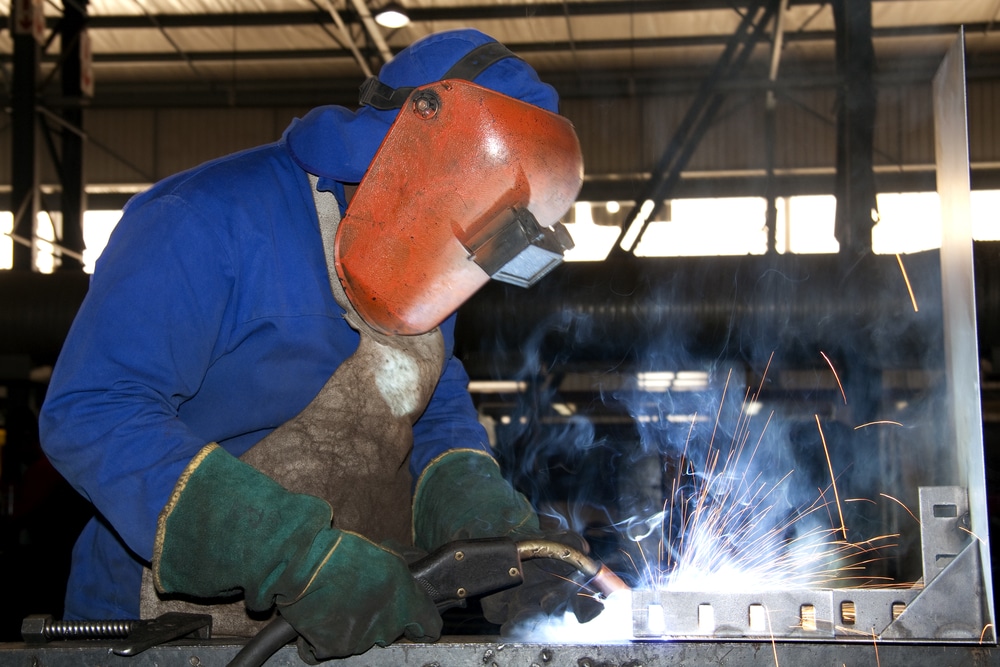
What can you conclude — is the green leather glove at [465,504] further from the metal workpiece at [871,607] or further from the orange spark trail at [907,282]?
the orange spark trail at [907,282]

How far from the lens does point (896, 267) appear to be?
4.05 meters

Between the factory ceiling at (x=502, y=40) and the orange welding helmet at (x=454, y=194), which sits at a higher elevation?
the factory ceiling at (x=502, y=40)

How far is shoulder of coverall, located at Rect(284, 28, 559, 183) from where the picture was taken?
4.42 feet

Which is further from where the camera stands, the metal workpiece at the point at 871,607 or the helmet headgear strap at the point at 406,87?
the helmet headgear strap at the point at 406,87

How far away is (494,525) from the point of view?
150 cm

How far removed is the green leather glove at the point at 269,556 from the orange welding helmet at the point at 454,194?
35 cm

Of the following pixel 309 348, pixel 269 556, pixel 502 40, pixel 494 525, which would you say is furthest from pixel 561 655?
pixel 502 40

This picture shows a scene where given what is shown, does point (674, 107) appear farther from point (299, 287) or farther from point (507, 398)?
point (299, 287)

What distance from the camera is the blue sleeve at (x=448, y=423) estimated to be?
172cm

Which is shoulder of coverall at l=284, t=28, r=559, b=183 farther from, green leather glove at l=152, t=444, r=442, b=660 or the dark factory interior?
Result: the dark factory interior

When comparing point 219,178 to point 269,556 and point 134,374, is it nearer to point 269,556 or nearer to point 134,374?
point 134,374

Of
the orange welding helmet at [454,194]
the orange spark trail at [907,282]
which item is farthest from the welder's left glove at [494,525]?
the orange spark trail at [907,282]

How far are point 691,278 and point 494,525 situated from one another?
10.2 ft

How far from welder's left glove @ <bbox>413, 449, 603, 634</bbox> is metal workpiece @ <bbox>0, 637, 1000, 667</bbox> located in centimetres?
12
